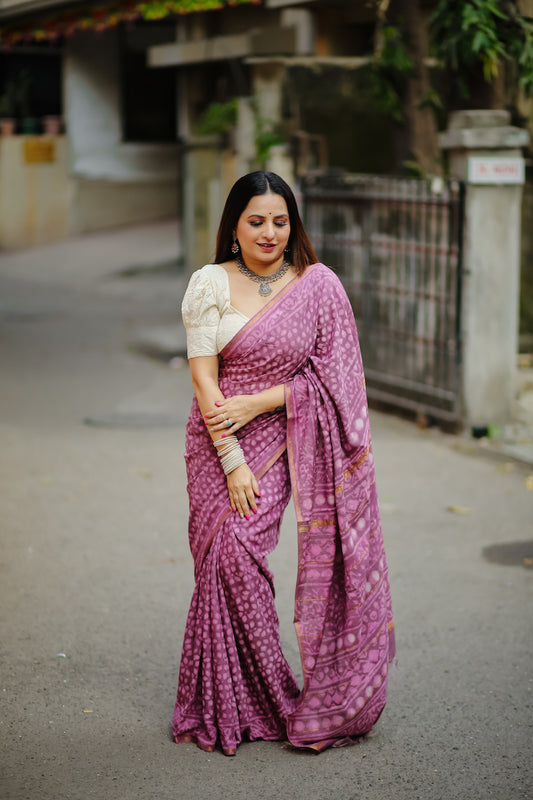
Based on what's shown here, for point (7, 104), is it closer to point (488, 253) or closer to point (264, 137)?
point (264, 137)

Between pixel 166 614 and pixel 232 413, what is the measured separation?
171 cm

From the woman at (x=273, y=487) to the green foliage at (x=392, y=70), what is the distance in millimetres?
7329

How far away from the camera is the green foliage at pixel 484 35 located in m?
8.46

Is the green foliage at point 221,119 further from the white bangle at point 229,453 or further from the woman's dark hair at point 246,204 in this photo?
the white bangle at point 229,453

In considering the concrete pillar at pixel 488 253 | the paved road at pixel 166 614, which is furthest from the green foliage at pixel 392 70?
the paved road at pixel 166 614

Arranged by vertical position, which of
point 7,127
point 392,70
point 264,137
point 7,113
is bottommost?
point 264,137

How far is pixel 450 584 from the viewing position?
216 inches

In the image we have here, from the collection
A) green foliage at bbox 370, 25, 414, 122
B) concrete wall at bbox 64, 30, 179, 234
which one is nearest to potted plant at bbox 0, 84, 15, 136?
concrete wall at bbox 64, 30, 179, 234

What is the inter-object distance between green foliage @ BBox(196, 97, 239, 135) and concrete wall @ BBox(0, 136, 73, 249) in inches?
299

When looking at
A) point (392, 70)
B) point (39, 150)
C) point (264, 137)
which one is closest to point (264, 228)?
point (392, 70)

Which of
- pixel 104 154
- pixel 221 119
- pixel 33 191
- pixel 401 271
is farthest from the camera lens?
pixel 104 154

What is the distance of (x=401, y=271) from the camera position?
29.7 ft

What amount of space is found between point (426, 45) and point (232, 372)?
8.92 meters

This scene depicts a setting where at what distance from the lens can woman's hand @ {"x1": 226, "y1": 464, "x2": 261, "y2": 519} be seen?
3676mm
